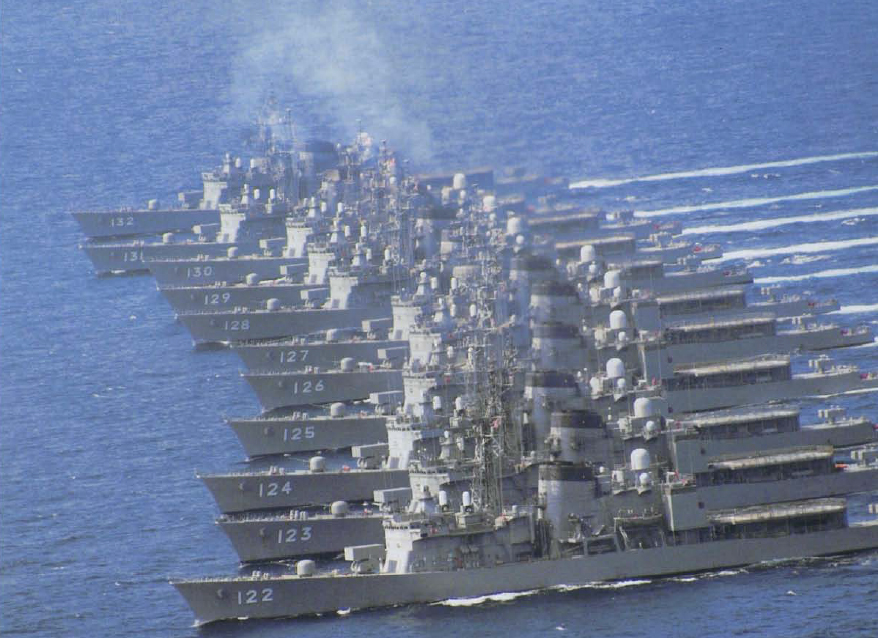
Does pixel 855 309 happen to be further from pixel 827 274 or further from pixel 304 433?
pixel 304 433

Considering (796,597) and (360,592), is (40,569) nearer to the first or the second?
(360,592)

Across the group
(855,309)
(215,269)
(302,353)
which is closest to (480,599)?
(302,353)

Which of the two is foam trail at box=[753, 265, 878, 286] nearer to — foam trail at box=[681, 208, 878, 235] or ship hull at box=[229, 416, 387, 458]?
foam trail at box=[681, 208, 878, 235]

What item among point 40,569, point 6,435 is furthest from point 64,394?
point 40,569

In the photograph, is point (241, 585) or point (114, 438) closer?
point (241, 585)

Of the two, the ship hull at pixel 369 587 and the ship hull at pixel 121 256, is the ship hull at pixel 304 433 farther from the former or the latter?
the ship hull at pixel 121 256

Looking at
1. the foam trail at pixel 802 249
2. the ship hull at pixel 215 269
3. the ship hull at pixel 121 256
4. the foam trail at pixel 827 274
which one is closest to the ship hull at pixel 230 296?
the ship hull at pixel 215 269
